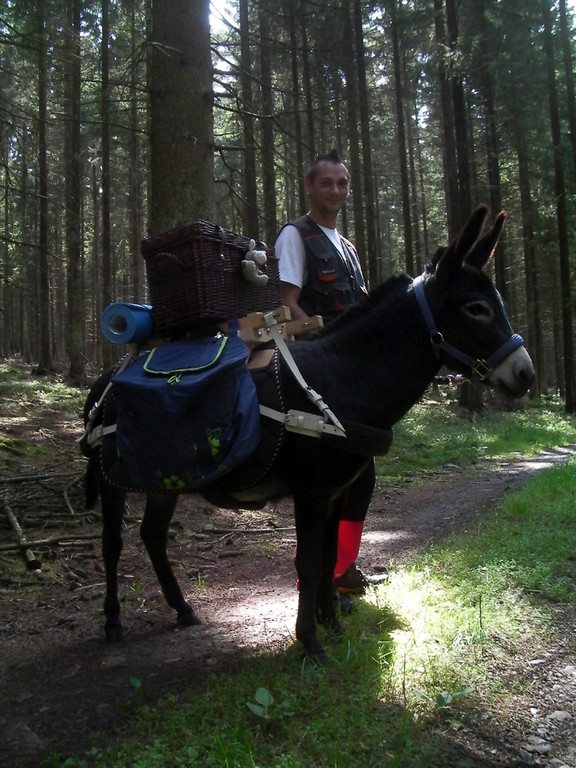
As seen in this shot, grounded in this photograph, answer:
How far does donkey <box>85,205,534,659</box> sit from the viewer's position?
3064mm

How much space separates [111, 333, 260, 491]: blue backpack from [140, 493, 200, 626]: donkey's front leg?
626mm

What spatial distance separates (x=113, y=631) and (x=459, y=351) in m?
2.72

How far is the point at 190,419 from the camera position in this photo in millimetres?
3096

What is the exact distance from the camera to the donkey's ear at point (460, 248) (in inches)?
118

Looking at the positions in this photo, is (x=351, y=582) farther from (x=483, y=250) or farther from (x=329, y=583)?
(x=483, y=250)

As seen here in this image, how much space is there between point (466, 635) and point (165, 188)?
14.8 feet

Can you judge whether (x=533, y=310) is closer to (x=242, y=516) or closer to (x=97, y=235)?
(x=242, y=516)

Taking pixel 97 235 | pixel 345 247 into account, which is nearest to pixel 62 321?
pixel 97 235

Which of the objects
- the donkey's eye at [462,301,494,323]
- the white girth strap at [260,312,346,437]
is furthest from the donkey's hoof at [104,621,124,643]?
the donkey's eye at [462,301,494,323]

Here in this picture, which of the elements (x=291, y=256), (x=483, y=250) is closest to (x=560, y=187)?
(x=291, y=256)

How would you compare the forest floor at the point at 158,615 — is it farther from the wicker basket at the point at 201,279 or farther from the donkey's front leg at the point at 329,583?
the wicker basket at the point at 201,279

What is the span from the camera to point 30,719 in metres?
2.87

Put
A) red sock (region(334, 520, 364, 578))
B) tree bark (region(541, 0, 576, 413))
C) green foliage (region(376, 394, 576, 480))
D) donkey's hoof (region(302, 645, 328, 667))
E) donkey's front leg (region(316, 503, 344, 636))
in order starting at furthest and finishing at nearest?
tree bark (region(541, 0, 576, 413)) → green foliage (region(376, 394, 576, 480)) → red sock (region(334, 520, 364, 578)) → donkey's front leg (region(316, 503, 344, 636)) → donkey's hoof (region(302, 645, 328, 667))

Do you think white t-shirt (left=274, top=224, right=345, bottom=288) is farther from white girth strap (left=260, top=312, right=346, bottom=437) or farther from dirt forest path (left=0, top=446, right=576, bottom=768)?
dirt forest path (left=0, top=446, right=576, bottom=768)
